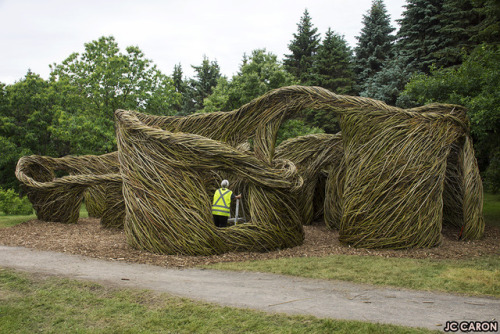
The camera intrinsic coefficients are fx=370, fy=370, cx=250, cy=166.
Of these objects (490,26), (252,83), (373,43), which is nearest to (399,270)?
(490,26)

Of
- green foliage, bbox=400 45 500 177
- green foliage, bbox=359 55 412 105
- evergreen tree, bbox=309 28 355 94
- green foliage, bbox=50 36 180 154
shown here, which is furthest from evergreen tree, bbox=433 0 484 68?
green foliage, bbox=50 36 180 154

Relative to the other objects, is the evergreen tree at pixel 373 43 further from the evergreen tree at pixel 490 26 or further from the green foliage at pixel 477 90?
the green foliage at pixel 477 90

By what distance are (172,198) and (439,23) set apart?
81.5 feet

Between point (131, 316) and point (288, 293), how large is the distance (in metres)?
2.07

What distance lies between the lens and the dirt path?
4332mm

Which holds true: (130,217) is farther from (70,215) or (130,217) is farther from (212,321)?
(70,215)

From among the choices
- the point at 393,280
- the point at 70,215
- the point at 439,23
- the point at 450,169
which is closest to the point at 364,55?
the point at 439,23

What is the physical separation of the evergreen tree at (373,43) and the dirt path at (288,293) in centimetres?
2497

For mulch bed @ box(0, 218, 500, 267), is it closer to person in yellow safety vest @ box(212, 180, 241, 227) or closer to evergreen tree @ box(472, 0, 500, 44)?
person in yellow safety vest @ box(212, 180, 241, 227)

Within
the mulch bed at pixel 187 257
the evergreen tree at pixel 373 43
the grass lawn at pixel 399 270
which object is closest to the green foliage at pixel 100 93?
the mulch bed at pixel 187 257

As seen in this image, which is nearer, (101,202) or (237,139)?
(237,139)

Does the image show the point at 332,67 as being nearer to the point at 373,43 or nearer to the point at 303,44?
the point at 373,43

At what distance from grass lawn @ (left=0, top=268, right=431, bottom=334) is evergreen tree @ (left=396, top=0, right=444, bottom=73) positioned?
23.1 m

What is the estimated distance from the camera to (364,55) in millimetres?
29312
